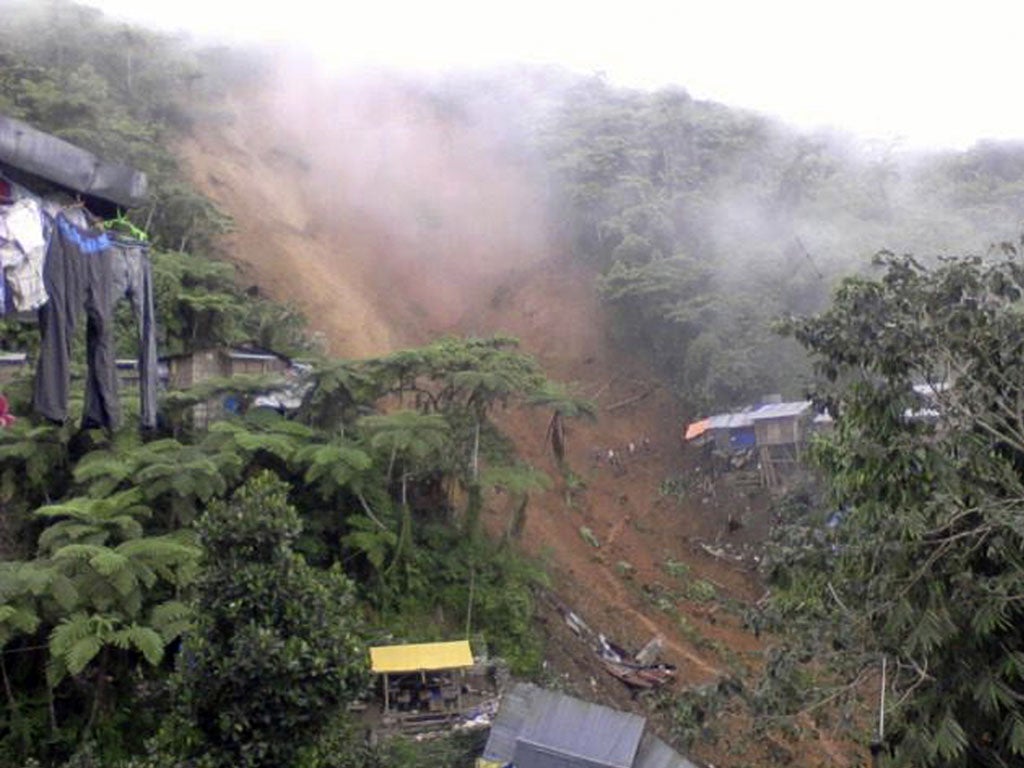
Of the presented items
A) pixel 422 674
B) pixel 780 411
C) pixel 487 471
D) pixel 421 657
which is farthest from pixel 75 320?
pixel 780 411

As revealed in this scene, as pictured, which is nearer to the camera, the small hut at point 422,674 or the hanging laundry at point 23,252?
the hanging laundry at point 23,252

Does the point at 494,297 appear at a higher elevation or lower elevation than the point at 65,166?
lower

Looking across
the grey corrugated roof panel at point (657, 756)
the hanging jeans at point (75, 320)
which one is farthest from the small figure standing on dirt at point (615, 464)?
the hanging jeans at point (75, 320)

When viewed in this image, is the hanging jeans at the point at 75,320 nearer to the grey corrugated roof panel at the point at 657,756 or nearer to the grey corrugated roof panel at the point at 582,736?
the grey corrugated roof panel at the point at 582,736

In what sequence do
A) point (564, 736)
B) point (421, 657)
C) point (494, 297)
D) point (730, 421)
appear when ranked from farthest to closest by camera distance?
point (494, 297) → point (730, 421) → point (421, 657) → point (564, 736)

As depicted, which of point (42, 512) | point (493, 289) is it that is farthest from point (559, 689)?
point (493, 289)

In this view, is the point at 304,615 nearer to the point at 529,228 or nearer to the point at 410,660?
the point at 410,660

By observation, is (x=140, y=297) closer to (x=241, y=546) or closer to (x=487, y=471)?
(x=241, y=546)
